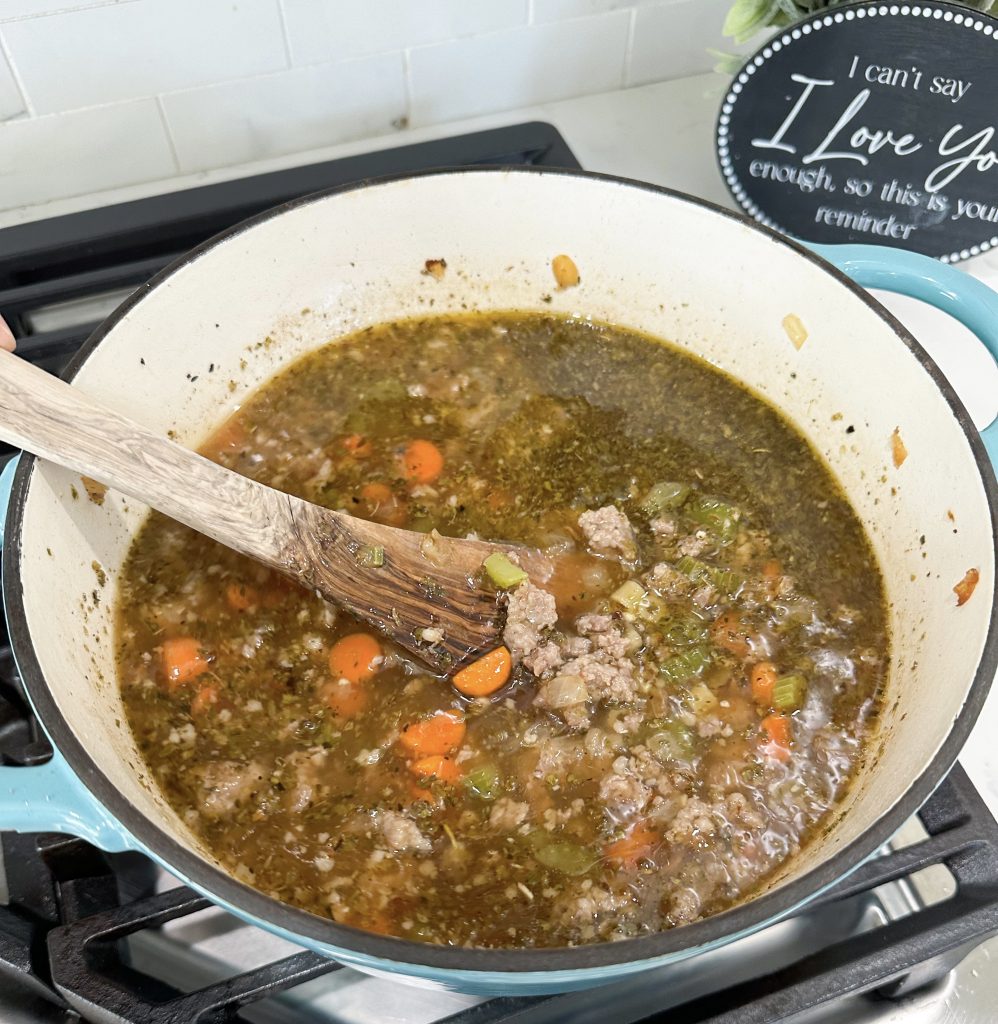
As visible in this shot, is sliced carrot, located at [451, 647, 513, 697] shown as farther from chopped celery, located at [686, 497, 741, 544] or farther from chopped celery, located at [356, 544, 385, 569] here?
chopped celery, located at [686, 497, 741, 544]

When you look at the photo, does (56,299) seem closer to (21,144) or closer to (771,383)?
(21,144)

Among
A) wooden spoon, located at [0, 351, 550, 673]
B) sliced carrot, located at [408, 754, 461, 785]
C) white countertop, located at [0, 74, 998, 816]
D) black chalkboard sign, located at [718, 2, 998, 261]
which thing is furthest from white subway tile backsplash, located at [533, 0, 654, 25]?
sliced carrot, located at [408, 754, 461, 785]

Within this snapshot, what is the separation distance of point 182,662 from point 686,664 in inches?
30.8

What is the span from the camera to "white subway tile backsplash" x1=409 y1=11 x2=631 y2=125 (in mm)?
2170

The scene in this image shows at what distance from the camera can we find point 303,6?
6.38 ft

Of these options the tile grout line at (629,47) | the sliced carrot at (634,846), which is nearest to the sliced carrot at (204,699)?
the sliced carrot at (634,846)

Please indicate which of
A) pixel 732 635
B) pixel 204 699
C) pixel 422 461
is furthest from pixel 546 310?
pixel 204 699

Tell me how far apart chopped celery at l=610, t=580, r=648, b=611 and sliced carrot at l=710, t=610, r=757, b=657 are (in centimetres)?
12

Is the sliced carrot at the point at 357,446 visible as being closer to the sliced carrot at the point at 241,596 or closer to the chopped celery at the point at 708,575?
the sliced carrot at the point at 241,596

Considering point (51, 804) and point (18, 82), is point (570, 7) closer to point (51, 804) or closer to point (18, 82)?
point (18, 82)

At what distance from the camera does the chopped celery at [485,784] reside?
1.41m

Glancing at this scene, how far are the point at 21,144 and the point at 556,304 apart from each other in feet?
3.70

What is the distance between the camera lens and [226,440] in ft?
6.03

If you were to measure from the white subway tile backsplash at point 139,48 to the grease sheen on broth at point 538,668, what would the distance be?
650 millimetres
